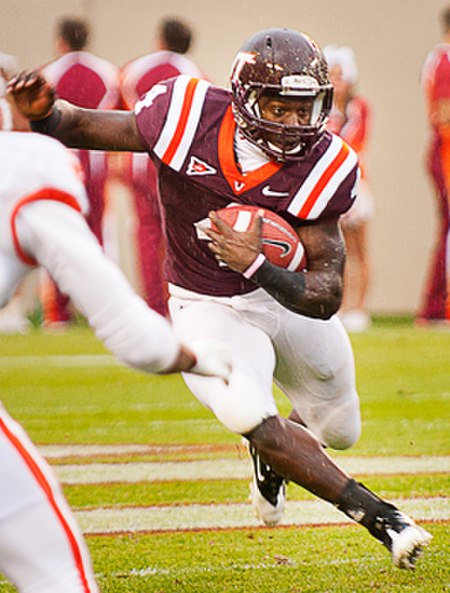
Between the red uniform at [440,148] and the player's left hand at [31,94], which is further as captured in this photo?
the red uniform at [440,148]

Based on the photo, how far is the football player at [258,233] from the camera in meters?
3.30

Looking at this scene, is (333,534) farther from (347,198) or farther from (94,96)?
(94,96)

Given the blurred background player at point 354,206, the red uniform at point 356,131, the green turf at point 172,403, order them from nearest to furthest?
the green turf at point 172,403
the blurred background player at point 354,206
the red uniform at point 356,131

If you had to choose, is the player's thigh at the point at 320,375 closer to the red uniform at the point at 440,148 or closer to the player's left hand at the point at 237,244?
the player's left hand at the point at 237,244

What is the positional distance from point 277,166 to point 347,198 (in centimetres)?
21

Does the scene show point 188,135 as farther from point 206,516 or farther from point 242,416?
point 206,516

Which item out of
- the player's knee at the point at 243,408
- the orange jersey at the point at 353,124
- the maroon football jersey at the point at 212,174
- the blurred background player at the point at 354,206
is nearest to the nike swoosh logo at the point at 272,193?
the maroon football jersey at the point at 212,174

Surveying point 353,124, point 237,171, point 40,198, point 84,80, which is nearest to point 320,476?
point 237,171

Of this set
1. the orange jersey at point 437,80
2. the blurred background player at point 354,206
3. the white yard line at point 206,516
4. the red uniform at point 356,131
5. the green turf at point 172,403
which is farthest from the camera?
the orange jersey at point 437,80

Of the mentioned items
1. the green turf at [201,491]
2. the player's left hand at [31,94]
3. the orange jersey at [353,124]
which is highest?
the player's left hand at [31,94]

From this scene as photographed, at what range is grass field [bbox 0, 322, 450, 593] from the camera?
3.24 meters

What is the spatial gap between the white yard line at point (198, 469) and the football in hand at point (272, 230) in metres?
1.23

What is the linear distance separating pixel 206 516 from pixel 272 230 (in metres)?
0.94

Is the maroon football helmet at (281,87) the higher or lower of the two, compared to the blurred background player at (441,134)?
higher
